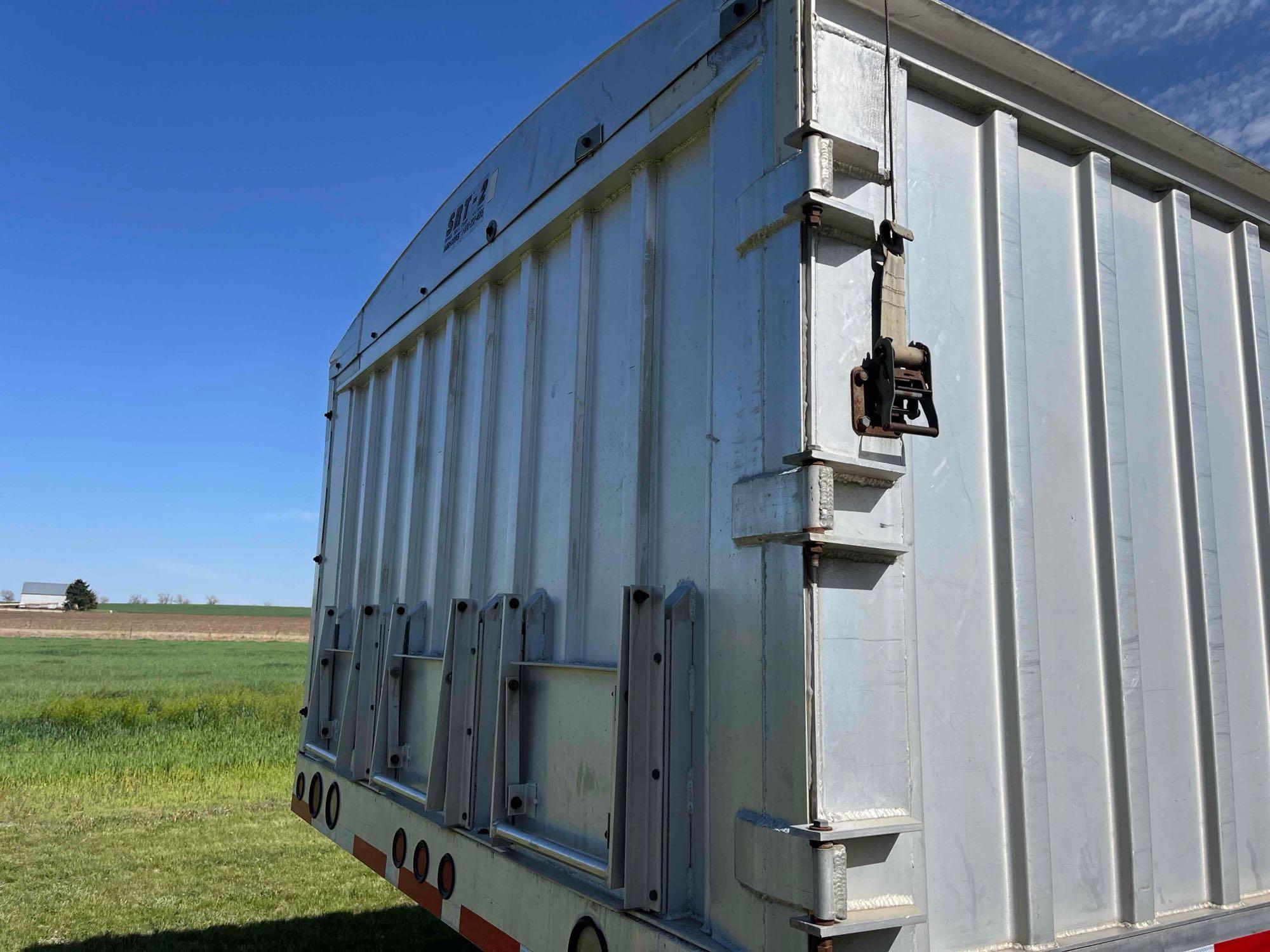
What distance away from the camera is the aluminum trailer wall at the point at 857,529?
189 cm

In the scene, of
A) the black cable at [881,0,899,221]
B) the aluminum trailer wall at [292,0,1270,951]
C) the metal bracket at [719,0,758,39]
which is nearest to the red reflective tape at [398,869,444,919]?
the aluminum trailer wall at [292,0,1270,951]

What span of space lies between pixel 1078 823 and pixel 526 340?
222 centimetres

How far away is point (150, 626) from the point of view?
76688 millimetres

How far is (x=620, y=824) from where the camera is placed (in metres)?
2.17

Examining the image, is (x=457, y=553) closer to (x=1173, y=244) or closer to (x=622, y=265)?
(x=622, y=265)

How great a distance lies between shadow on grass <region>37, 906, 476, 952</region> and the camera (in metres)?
5.89

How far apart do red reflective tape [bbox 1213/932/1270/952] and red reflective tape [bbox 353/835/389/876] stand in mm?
2781

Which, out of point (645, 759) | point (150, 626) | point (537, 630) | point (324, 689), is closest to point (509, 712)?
point (537, 630)

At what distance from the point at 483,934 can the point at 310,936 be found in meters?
4.00

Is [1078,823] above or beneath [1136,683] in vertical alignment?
beneath

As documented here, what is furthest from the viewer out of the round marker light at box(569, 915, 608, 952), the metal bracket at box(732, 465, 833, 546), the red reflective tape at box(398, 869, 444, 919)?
the red reflective tape at box(398, 869, 444, 919)

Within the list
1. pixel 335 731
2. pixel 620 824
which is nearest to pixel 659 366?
pixel 620 824

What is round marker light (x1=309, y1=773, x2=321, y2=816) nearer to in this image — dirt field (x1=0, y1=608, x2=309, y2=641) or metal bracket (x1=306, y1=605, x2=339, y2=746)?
metal bracket (x1=306, y1=605, x2=339, y2=746)

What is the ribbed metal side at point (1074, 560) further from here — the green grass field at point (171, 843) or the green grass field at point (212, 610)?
the green grass field at point (212, 610)
